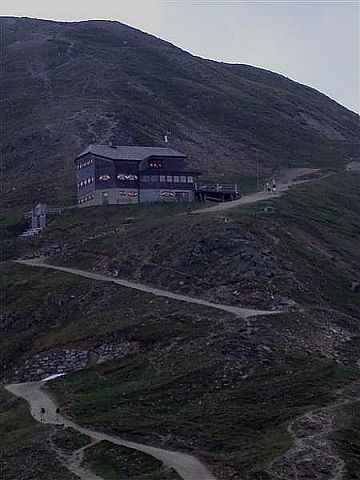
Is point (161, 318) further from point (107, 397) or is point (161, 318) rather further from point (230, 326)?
point (107, 397)

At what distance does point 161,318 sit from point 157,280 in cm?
1163

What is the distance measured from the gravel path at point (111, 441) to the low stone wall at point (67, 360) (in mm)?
2931

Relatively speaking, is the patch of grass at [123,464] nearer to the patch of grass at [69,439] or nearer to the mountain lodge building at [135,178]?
the patch of grass at [69,439]

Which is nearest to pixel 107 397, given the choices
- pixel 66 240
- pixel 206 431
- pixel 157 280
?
pixel 206 431

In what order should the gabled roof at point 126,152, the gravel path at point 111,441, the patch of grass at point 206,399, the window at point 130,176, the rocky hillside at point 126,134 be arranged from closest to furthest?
the gravel path at point 111,441 → the patch of grass at point 206,399 → the window at point 130,176 → the gabled roof at point 126,152 → the rocky hillside at point 126,134

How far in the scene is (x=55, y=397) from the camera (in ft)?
235

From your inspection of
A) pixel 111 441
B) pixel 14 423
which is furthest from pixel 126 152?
pixel 111 441

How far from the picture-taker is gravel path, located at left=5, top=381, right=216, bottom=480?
55625 mm

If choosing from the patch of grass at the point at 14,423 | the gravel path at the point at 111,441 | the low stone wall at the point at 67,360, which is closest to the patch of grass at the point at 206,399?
the gravel path at the point at 111,441

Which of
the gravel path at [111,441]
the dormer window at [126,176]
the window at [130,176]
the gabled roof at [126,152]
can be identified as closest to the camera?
the gravel path at [111,441]

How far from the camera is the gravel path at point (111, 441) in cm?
5562

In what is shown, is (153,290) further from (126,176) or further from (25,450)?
(126,176)

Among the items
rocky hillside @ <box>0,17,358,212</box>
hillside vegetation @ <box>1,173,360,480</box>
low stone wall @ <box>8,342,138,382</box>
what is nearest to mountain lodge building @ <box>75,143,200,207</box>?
hillside vegetation @ <box>1,173,360,480</box>

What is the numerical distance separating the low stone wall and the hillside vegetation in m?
0.59
